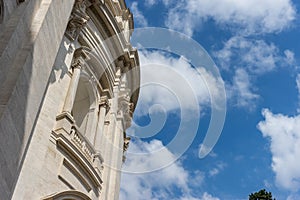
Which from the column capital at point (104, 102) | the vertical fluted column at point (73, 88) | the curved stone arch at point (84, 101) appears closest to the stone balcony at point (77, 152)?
the vertical fluted column at point (73, 88)

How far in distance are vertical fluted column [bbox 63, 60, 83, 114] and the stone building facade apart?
0.04 meters

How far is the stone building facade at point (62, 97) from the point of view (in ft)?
31.9

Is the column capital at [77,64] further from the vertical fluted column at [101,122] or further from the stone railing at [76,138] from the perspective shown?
the stone railing at [76,138]

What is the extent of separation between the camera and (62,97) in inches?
605

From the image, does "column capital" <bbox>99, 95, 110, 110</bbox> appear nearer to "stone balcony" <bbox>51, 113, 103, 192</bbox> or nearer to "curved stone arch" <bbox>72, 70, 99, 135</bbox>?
"curved stone arch" <bbox>72, 70, 99, 135</bbox>

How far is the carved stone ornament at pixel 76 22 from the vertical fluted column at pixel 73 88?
1065 mm

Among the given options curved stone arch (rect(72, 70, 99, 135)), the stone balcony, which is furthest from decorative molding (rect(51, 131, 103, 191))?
curved stone arch (rect(72, 70, 99, 135))

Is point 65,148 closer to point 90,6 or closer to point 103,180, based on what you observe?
point 103,180

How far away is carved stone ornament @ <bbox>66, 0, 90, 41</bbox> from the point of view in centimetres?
1672

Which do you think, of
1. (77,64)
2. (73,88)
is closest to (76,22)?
(77,64)

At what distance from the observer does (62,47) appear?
15898mm

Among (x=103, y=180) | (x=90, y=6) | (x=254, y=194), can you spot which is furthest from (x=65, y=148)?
(x=254, y=194)

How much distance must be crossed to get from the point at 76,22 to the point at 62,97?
3341 millimetres

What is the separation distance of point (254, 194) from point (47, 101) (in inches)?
1111
